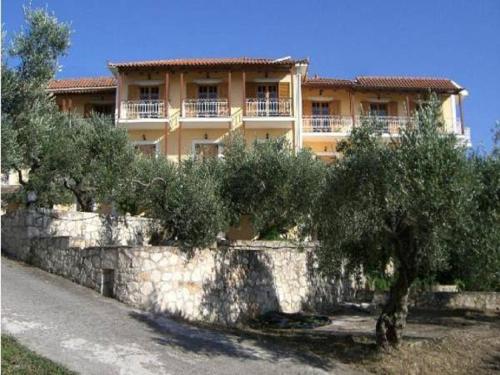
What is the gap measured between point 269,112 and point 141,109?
735 centimetres

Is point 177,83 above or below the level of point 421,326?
above

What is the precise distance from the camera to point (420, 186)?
32.3 feet

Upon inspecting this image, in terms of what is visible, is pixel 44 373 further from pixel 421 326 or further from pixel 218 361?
pixel 421 326

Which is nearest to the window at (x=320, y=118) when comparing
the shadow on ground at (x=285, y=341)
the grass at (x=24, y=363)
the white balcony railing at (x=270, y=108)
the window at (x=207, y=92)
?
the white balcony railing at (x=270, y=108)

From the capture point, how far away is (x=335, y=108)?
33875mm

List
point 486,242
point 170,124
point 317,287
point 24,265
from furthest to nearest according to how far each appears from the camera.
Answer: point 170,124 → point 317,287 → point 24,265 → point 486,242

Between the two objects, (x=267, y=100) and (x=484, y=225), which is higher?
(x=267, y=100)

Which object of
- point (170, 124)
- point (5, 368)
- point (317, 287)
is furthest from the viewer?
point (170, 124)

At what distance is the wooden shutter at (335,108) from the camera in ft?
111

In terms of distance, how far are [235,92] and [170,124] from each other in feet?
13.9

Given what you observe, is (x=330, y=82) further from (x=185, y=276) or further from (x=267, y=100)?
(x=185, y=276)

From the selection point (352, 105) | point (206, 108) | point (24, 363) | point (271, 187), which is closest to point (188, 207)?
point (271, 187)

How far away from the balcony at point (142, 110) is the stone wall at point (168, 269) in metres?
13.7

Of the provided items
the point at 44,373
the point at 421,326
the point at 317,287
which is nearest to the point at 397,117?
the point at 317,287
